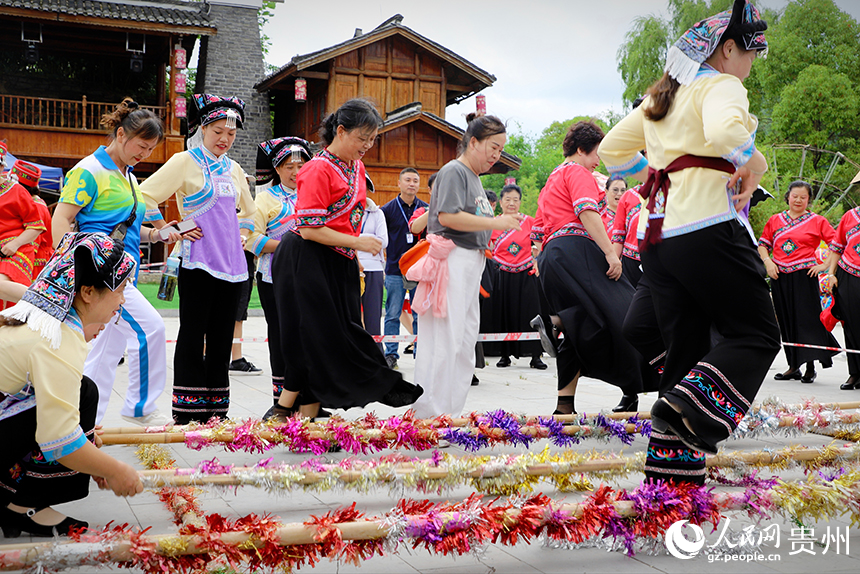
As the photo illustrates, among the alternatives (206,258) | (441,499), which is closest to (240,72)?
(206,258)

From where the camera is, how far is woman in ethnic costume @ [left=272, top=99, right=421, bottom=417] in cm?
414

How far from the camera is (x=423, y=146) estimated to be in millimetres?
23938

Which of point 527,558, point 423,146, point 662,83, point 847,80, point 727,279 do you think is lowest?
point 527,558

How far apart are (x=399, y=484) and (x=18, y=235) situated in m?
3.79

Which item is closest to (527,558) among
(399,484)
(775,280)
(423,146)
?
(399,484)

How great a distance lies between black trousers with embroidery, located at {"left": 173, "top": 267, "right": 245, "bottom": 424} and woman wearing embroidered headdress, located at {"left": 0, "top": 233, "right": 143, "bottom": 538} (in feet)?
5.99

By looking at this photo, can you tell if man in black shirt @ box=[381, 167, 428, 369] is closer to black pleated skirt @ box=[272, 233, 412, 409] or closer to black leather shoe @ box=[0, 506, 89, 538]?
black pleated skirt @ box=[272, 233, 412, 409]

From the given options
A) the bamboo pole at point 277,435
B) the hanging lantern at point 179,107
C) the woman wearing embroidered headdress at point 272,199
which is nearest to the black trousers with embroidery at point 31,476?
the bamboo pole at point 277,435

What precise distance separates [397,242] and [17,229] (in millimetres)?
4255

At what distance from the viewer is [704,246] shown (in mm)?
2721

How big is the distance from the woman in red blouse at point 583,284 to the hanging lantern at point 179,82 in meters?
18.8

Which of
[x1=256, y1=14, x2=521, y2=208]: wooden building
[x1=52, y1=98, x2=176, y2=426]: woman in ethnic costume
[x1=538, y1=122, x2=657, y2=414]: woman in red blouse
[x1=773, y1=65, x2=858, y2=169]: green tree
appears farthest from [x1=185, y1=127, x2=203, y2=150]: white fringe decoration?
[x1=773, y1=65, x2=858, y2=169]: green tree

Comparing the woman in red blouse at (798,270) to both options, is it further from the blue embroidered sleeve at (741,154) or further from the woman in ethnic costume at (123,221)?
the woman in ethnic costume at (123,221)

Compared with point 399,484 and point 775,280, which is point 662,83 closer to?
point 399,484
